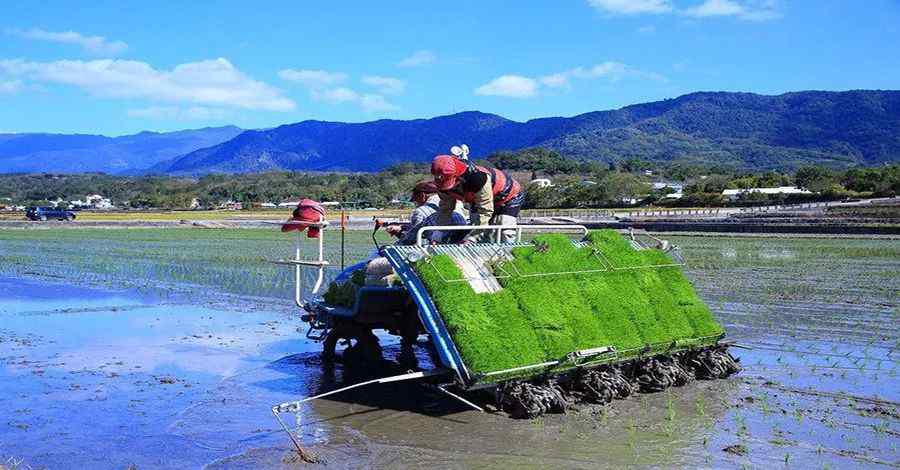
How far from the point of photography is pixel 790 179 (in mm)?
102562

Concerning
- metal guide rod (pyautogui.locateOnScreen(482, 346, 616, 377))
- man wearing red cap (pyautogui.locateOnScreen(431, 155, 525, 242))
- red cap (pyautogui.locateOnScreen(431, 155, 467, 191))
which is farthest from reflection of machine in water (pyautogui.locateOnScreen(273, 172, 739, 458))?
red cap (pyautogui.locateOnScreen(431, 155, 467, 191))

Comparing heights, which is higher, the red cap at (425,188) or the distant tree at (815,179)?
the distant tree at (815,179)

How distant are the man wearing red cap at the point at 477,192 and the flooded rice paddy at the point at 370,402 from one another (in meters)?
2.37

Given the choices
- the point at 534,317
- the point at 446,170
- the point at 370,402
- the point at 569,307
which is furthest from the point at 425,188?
the point at 370,402

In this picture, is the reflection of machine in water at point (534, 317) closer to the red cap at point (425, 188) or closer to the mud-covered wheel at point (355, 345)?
the mud-covered wheel at point (355, 345)

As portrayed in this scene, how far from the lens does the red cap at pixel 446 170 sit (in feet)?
34.5

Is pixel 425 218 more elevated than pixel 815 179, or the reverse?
pixel 815 179

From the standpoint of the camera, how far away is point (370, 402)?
10016mm

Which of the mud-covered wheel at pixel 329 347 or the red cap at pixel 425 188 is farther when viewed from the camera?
the mud-covered wheel at pixel 329 347

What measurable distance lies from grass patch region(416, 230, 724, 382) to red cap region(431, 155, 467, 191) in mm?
1163

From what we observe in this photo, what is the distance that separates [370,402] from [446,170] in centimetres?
285

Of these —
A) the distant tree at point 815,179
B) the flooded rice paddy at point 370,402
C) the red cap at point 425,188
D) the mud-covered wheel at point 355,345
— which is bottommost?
the flooded rice paddy at point 370,402

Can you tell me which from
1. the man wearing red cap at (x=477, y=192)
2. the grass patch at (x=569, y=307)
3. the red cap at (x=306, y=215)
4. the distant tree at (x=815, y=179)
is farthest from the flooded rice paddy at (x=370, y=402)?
the distant tree at (x=815, y=179)

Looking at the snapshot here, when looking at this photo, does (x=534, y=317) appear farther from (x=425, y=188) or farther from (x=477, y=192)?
(x=425, y=188)
